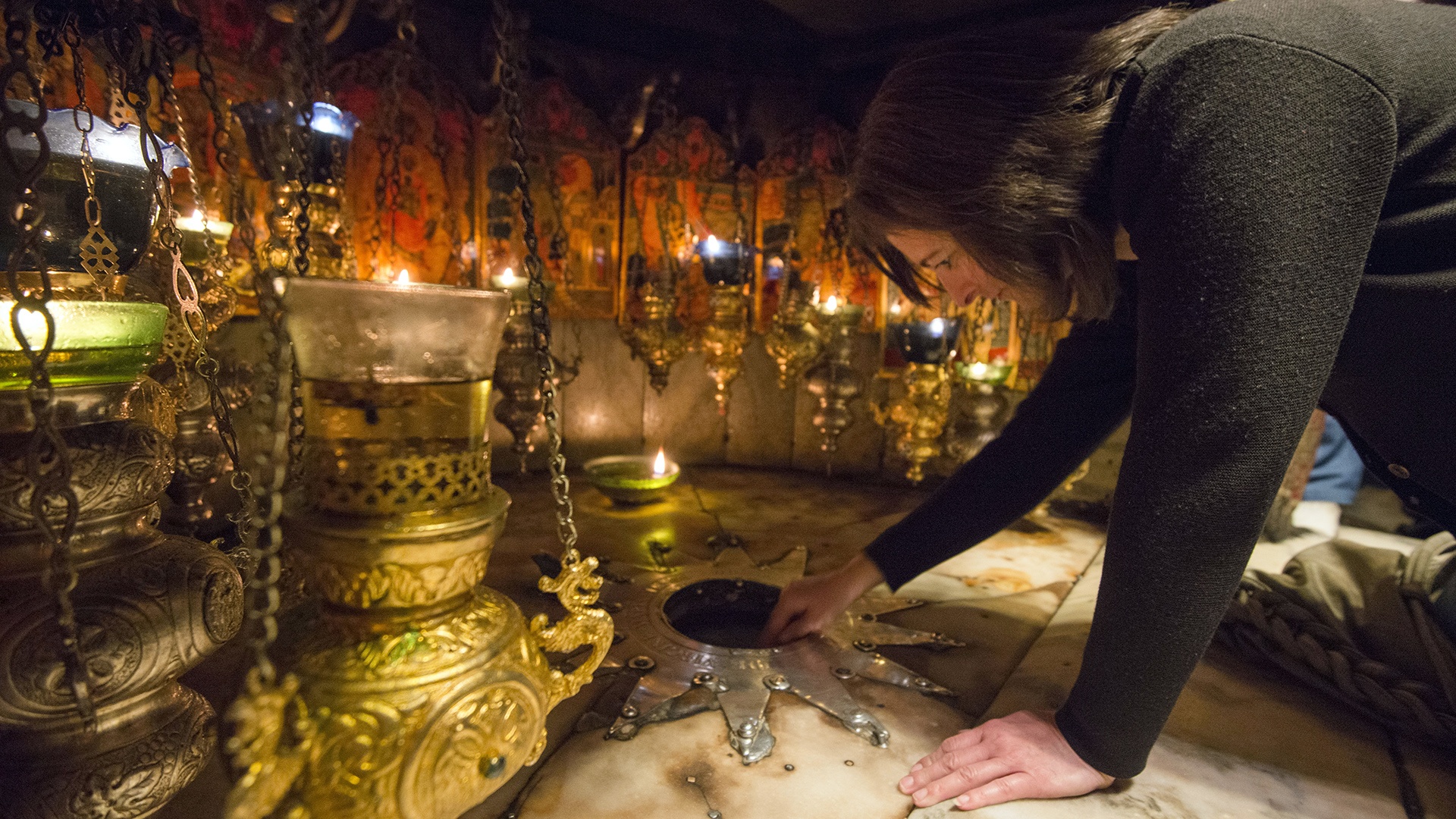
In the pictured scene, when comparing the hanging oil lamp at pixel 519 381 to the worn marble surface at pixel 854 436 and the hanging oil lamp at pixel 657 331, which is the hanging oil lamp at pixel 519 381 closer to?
the hanging oil lamp at pixel 657 331

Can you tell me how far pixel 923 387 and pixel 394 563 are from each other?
2828mm

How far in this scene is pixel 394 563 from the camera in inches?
33.1

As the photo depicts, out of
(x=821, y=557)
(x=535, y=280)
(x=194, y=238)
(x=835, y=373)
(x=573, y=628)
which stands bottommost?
(x=821, y=557)

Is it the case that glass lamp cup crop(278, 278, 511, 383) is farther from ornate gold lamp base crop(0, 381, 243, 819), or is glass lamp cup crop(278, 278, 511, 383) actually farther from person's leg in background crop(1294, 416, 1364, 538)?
person's leg in background crop(1294, 416, 1364, 538)

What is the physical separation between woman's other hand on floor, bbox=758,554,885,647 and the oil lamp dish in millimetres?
1383

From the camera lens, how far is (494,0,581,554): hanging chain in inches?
35.8

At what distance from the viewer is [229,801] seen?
27.6 inches

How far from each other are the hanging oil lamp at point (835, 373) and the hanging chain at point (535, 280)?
2.50 m

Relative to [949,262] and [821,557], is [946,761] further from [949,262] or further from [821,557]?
[821,557]

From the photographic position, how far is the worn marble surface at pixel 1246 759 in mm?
1355

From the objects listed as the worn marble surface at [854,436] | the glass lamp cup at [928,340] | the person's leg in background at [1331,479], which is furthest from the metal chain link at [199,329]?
the person's leg in background at [1331,479]

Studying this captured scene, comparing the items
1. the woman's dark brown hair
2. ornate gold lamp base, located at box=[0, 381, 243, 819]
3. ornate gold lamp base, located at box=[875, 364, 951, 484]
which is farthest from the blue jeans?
ornate gold lamp base, located at box=[0, 381, 243, 819]

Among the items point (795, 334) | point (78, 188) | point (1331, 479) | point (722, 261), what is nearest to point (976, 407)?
point (795, 334)

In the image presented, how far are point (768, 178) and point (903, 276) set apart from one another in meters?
2.51
